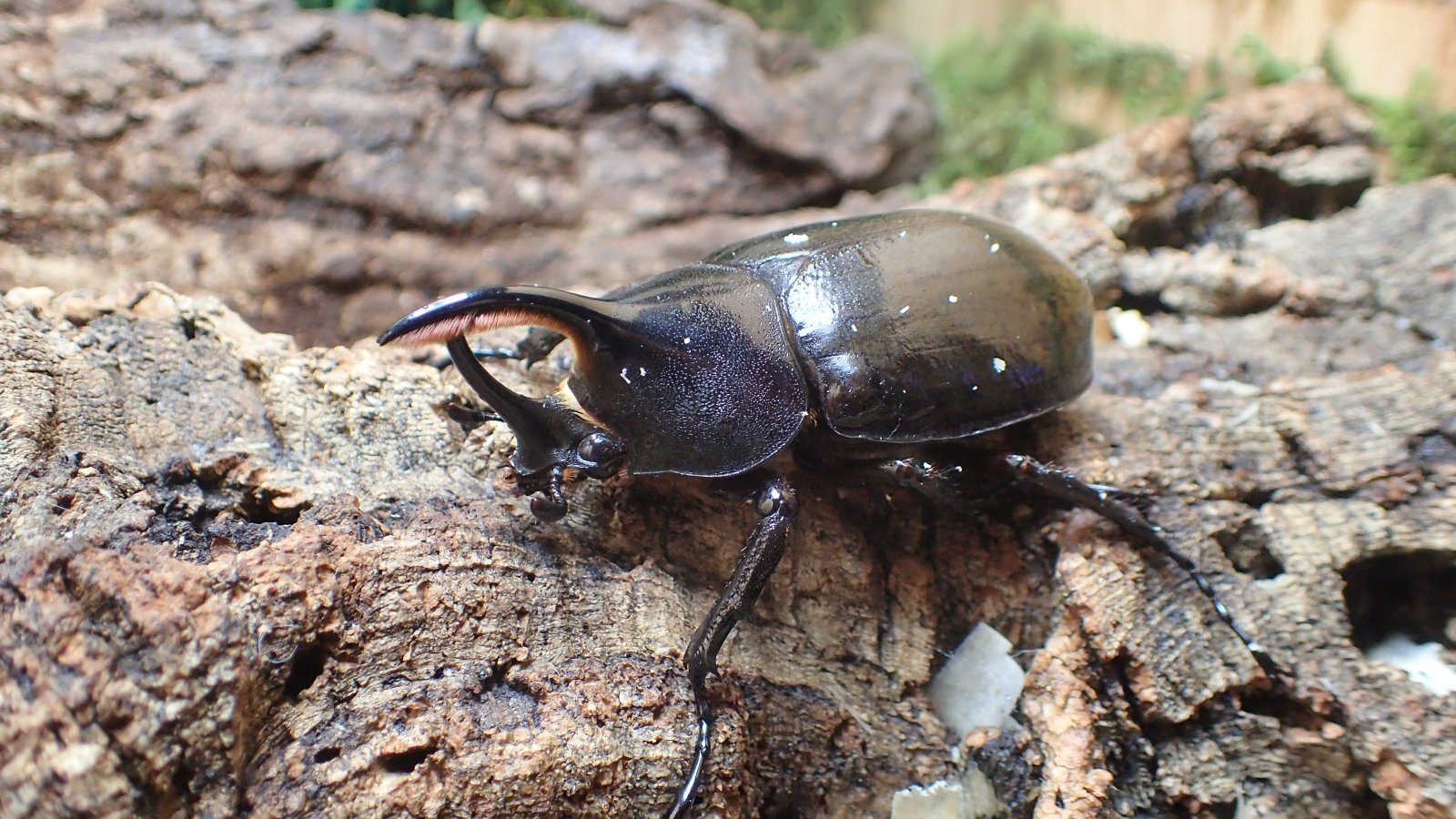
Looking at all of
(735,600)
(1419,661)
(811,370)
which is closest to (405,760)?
(735,600)

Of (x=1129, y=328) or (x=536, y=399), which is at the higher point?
(x=536, y=399)

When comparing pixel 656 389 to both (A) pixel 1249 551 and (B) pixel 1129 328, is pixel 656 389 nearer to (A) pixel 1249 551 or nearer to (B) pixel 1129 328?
(A) pixel 1249 551

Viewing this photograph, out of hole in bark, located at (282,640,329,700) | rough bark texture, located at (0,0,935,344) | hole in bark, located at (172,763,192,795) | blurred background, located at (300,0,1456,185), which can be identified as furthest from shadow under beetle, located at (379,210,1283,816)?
blurred background, located at (300,0,1456,185)

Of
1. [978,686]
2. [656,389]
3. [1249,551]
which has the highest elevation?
[656,389]

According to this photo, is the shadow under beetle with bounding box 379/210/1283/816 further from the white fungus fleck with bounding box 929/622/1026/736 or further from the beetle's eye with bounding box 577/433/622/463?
the white fungus fleck with bounding box 929/622/1026/736

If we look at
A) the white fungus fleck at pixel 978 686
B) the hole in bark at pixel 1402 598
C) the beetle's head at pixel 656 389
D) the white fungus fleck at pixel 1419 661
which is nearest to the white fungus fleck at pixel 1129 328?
the hole in bark at pixel 1402 598

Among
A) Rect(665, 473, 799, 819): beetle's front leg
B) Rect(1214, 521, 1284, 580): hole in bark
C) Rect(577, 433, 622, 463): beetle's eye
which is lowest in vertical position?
Rect(1214, 521, 1284, 580): hole in bark
